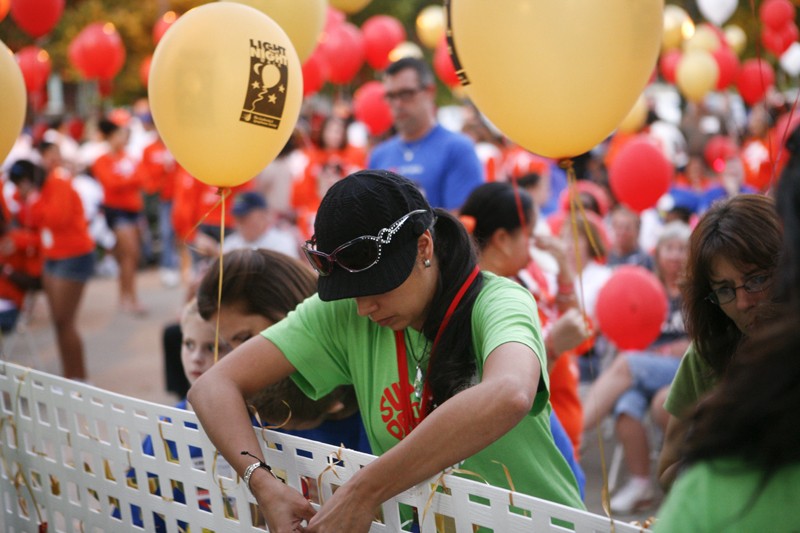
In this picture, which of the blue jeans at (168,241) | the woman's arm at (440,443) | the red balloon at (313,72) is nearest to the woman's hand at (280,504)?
the woman's arm at (440,443)

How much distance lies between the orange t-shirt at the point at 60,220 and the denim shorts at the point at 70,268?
0.14ft

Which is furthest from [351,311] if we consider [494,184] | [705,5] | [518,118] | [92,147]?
[92,147]

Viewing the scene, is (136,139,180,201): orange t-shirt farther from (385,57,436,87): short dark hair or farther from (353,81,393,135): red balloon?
(385,57,436,87): short dark hair

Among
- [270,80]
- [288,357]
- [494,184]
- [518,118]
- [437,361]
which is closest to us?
[437,361]

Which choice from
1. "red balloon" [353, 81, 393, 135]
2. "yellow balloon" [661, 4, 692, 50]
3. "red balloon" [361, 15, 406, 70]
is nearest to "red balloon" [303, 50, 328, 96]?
"red balloon" [353, 81, 393, 135]

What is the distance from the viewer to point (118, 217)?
1005 cm

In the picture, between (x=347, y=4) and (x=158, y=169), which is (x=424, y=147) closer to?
(x=347, y=4)

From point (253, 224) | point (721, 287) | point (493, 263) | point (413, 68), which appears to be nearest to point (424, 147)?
point (413, 68)

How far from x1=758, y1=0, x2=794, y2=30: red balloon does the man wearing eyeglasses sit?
7.65 meters

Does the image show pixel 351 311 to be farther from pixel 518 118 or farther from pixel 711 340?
pixel 711 340

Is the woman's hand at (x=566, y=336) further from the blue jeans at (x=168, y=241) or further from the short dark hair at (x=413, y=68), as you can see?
the blue jeans at (x=168, y=241)

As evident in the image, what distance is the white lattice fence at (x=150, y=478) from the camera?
1.78 metres

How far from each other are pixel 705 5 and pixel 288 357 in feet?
31.2

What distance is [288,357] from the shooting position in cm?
220
